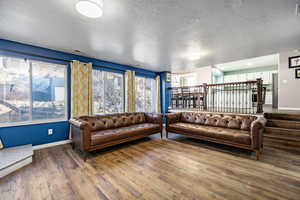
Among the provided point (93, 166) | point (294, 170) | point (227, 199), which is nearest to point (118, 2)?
point (93, 166)

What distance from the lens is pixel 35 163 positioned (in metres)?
2.44

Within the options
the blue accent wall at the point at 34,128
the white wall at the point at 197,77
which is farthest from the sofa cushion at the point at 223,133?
the white wall at the point at 197,77

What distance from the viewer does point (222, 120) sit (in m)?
3.59

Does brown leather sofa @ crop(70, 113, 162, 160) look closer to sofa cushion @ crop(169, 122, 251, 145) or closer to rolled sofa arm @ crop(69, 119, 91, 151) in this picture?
rolled sofa arm @ crop(69, 119, 91, 151)

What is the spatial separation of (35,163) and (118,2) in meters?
3.22

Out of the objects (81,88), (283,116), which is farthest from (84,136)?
(283,116)

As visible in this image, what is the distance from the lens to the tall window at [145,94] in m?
5.57

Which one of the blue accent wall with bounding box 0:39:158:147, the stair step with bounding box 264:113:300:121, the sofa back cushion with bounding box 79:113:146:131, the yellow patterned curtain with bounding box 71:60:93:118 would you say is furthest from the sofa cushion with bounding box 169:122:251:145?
the blue accent wall with bounding box 0:39:158:147

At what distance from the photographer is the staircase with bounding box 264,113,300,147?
3.15 m

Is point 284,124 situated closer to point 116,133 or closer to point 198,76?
point 116,133

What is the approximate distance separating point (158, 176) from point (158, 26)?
261 centimetres

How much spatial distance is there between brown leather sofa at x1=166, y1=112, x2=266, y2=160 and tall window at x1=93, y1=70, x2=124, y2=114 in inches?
79.6

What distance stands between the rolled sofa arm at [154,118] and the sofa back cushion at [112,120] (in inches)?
6.4

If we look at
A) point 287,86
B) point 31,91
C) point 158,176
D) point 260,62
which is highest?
point 260,62
